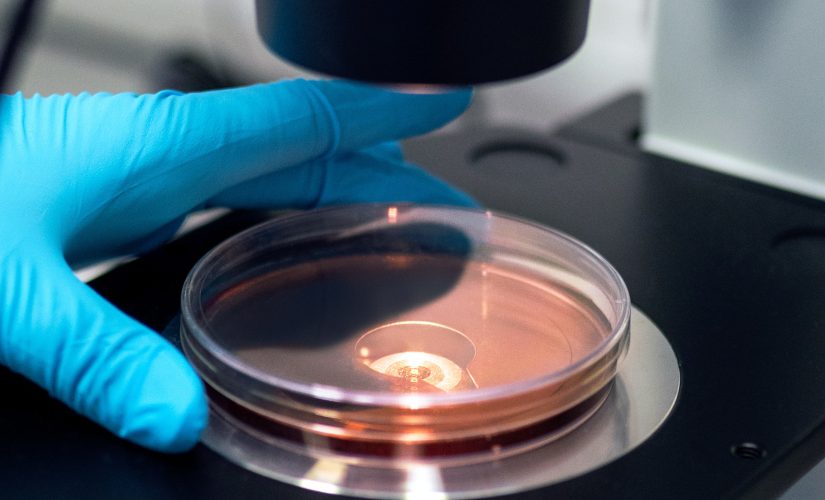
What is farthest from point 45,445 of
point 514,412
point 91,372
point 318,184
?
point 318,184

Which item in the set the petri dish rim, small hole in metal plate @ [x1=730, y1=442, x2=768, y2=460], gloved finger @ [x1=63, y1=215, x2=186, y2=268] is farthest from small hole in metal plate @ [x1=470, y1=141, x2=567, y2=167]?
small hole in metal plate @ [x1=730, y1=442, x2=768, y2=460]

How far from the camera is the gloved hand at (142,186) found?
800 mm

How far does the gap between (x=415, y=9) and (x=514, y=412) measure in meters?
0.33

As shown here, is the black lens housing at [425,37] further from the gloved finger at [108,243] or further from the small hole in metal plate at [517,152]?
the small hole in metal plate at [517,152]

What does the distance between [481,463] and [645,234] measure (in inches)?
17.3

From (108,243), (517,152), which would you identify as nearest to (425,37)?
(108,243)

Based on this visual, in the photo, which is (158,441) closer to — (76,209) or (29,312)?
(29,312)

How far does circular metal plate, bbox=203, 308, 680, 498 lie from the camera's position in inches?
30.2

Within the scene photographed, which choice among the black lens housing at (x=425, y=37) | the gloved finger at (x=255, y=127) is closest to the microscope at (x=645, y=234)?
the black lens housing at (x=425, y=37)

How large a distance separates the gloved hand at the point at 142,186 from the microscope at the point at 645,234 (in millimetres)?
47

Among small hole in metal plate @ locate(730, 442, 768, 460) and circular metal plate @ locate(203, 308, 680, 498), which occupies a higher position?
small hole in metal plate @ locate(730, 442, 768, 460)

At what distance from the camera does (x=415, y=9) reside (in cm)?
68

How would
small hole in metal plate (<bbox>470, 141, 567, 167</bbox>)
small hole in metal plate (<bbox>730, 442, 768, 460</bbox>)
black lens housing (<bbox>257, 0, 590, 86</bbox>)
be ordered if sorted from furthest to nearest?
small hole in metal plate (<bbox>470, 141, 567, 167</bbox>)
small hole in metal plate (<bbox>730, 442, 768, 460</bbox>)
black lens housing (<bbox>257, 0, 590, 86</bbox>)

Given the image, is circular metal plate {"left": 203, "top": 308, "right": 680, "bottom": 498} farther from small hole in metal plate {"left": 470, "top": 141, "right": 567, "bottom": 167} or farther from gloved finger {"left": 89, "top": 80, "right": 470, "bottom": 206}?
small hole in metal plate {"left": 470, "top": 141, "right": 567, "bottom": 167}
